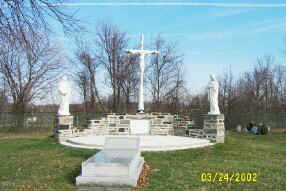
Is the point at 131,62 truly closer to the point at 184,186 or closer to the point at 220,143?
the point at 220,143

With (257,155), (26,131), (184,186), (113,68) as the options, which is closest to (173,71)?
(113,68)

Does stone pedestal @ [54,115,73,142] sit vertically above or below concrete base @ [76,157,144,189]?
above

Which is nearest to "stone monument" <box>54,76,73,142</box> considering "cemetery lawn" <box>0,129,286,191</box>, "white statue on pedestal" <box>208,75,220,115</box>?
"cemetery lawn" <box>0,129,286,191</box>

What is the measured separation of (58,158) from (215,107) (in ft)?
24.0

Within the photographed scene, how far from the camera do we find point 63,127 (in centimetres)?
1209

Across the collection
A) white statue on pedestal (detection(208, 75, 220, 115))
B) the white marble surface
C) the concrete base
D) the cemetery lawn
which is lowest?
the cemetery lawn

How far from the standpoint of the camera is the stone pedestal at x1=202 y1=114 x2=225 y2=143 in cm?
1173

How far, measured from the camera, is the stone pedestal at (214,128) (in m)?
11.7

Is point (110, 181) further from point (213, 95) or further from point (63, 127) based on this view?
point (213, 95)

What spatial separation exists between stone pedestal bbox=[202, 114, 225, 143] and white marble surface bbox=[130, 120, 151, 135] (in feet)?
11.6
